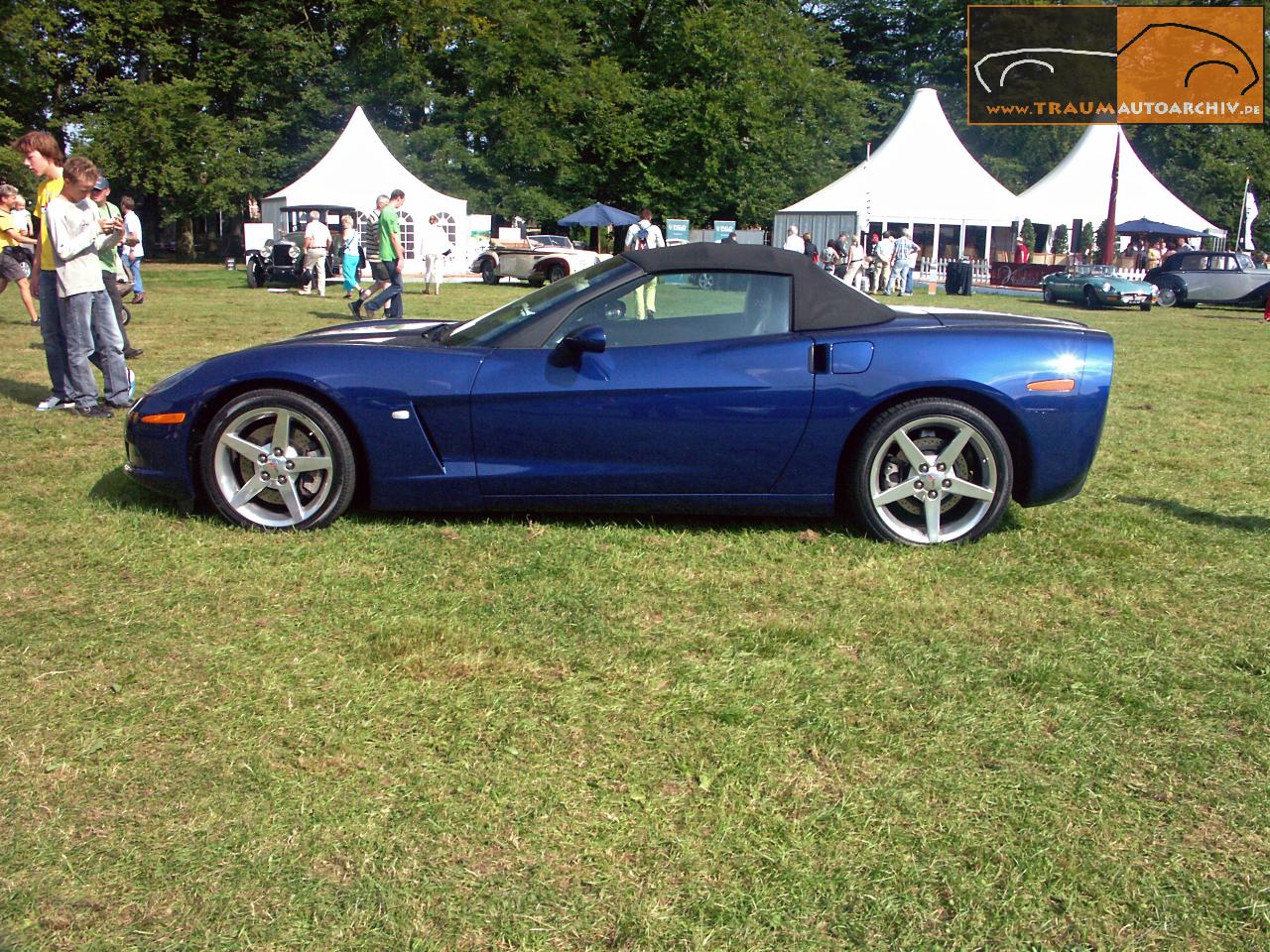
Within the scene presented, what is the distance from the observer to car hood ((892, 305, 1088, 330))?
4.71 meters

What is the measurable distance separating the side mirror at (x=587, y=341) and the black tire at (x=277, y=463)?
3.38ft

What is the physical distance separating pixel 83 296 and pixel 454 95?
40100 millimetres

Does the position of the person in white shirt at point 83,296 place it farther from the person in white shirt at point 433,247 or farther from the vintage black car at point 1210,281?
the vintage black car at point 1210,281

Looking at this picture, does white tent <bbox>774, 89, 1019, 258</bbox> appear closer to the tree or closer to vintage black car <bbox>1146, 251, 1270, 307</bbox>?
the tree

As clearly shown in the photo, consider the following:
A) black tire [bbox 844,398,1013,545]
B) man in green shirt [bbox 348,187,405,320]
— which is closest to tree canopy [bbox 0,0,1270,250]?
man in green shirt [bbox 348,187,405,320]

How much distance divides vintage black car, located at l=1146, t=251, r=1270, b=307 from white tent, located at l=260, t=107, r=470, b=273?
18429mm

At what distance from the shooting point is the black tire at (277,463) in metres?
4.47

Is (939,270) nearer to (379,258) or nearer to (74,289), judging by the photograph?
(379,258)

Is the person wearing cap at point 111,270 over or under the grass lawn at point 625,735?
over

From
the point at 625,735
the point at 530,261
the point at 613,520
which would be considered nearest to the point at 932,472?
the point at 613,520

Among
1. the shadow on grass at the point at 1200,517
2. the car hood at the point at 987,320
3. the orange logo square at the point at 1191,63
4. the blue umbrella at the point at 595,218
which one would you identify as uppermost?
the orange logo square at the point at 1191,63

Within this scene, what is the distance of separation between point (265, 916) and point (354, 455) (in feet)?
8.68

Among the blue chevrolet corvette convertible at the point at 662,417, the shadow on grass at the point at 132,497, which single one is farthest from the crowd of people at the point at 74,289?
the blue chevrolet corvette convertible at the point at 662,417

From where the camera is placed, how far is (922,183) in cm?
3294
